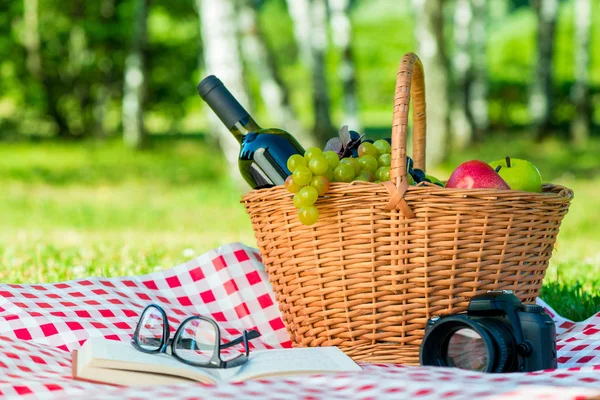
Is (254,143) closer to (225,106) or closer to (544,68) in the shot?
(225,106)

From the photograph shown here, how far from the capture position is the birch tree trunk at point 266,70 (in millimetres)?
7461

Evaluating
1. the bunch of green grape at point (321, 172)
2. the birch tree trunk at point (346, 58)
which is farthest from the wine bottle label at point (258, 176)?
the birch tree trunk at point (346, 58)

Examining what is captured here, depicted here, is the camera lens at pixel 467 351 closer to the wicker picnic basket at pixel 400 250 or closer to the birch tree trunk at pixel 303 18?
the wicker picnic basket at pixel 400 250

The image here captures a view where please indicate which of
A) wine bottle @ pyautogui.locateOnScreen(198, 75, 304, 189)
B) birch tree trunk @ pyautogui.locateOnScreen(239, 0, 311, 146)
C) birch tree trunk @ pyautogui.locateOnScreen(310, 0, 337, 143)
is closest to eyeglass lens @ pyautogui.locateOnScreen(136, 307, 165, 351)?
wine bottle @ pyautogui.locateOnScreen(198, 75, 304, 189)

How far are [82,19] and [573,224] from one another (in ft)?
36.4

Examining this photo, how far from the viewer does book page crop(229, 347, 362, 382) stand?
173 cm

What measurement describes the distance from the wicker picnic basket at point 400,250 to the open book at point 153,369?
0.29 metres

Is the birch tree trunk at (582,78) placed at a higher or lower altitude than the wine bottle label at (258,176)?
higher

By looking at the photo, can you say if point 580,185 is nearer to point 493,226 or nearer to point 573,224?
point 573,224

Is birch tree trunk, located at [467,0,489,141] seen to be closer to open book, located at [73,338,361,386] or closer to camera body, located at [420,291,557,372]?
camera body, located at [420,291,557,372]

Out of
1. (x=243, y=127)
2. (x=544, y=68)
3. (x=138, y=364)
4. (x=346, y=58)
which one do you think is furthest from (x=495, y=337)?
(x=544, y=68)

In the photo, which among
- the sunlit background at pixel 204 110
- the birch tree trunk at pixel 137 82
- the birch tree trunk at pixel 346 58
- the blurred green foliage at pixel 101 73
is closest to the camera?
the sunlit background at pixel 204 110

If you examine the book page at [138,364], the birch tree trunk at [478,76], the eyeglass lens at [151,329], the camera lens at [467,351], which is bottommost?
the camera lens at [467,351]

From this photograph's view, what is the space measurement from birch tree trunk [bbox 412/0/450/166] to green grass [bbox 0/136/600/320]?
302 millimetres
